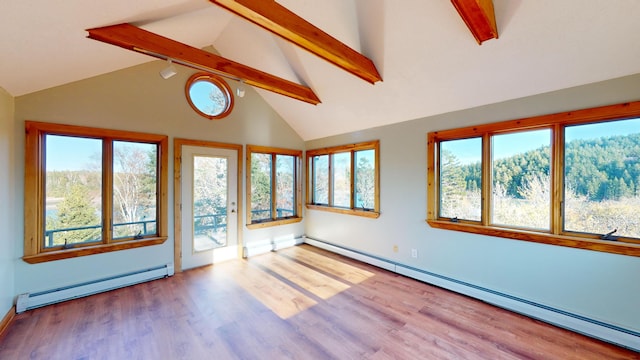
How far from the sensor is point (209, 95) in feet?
13.1

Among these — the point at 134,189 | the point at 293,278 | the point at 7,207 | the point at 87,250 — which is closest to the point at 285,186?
the point at 293,278

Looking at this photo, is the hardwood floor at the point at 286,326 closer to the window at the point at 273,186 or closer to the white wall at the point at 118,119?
the white wall at the point at 118,119

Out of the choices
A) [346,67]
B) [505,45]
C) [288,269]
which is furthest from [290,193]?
[505,45]

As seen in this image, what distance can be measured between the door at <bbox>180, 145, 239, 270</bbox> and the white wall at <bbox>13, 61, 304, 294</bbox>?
198 mm

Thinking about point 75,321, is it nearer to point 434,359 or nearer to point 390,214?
point 434,359

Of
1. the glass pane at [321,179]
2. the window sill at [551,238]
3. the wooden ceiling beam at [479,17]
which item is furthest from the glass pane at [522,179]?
the glass pane at [321,179]

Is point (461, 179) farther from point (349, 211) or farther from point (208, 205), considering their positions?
point (208, 205)

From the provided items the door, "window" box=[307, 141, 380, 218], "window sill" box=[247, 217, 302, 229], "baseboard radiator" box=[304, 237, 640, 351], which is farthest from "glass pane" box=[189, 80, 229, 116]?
"baseboard radiator" box=[304, 237, 640, 351]

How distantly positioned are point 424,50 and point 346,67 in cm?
82

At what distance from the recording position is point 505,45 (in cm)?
216

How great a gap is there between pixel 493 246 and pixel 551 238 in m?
0.52

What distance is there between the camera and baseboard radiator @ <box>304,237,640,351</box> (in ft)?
6.69

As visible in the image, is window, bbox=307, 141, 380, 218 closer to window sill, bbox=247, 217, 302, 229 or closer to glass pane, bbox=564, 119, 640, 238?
window sill, bbox=247, 217, 302, 229

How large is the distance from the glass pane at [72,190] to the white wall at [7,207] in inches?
11.0
